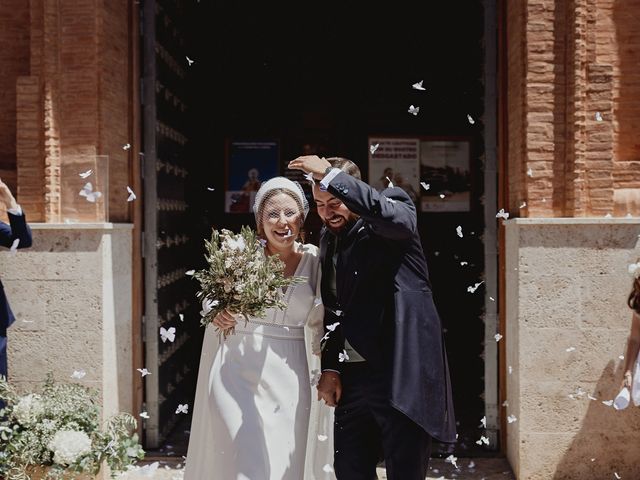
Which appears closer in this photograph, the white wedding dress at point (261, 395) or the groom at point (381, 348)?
the groom at point (381, 348)

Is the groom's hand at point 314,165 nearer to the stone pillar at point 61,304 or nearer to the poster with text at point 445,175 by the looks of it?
the stone pillar at point 61,304

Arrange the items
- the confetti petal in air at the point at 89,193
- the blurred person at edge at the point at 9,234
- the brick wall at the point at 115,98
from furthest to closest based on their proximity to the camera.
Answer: the brick wall at the point at 115,98 → the confetti petal in air at the point at 89,193 → the blurred person at edge at the point at 9,234

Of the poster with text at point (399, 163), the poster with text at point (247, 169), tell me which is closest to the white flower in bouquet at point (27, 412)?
the poster with text at point (247, 169)

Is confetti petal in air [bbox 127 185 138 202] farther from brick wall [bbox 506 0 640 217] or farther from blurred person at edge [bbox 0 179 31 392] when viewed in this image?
brick wall [bbox 506 0 640 217]

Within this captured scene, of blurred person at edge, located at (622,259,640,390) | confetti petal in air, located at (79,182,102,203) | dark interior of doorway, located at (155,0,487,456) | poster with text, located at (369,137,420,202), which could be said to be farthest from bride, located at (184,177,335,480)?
dark interior of doorway, located at (155,0,487,456)

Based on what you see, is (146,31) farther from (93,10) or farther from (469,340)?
(469,340)

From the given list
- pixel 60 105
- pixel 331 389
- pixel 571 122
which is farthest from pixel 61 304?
pixel 571 122

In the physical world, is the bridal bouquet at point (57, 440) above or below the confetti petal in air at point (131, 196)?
below

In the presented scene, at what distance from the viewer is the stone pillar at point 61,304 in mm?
6035

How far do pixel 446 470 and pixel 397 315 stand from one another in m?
2.87

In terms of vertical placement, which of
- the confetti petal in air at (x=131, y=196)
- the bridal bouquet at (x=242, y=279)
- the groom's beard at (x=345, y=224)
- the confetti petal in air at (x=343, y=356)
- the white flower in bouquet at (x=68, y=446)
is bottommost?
the white flower in bouquet at (x=68, y=446)

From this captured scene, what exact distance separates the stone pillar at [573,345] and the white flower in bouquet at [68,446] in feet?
9.64

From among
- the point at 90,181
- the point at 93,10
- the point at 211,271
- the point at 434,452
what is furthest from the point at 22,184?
the point at 434,452

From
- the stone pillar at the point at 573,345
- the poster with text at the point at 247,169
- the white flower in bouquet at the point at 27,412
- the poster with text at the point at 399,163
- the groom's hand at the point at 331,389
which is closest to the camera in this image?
the groom's hand at the point at 331,389
